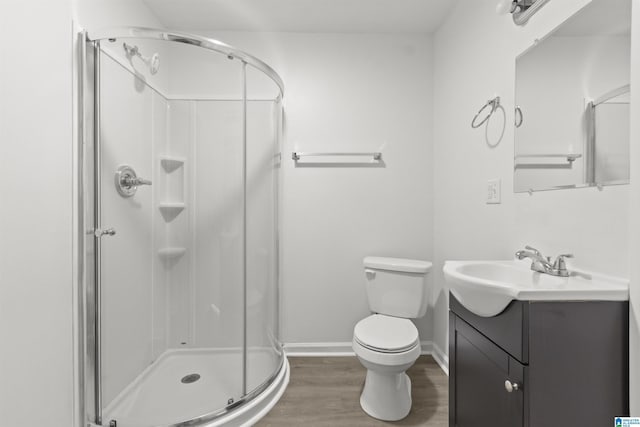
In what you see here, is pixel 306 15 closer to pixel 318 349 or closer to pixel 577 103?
pixel 577 103

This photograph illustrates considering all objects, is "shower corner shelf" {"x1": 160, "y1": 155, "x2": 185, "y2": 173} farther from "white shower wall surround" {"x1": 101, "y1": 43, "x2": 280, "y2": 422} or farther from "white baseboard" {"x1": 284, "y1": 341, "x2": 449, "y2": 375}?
"white baseboard" {"x1": 284, "y1": 341, "x2": 449, "y2": 375}

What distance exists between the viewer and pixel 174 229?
169 cm

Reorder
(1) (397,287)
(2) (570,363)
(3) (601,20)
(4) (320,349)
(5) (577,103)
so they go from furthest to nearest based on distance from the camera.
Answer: (4) (320,349) → (1) (397,287) → (5) (577,103) → (3) (601,20) → (2) (570,363)

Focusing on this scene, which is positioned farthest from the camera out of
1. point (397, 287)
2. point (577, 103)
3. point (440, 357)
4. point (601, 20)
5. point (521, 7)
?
point (440, 357)

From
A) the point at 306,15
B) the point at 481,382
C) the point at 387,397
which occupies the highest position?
the point at 306,15

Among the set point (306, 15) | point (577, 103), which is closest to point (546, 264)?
point (577, 103)

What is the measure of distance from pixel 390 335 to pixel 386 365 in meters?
0.18

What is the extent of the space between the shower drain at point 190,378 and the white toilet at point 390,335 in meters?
0.89

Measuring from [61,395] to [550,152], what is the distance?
2.26 metres

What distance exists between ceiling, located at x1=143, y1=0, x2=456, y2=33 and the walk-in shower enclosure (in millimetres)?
604

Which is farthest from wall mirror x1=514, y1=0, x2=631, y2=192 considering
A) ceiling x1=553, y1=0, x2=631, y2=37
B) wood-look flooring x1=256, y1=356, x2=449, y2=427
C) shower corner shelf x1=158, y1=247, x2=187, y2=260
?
shower corner shelf x1=158, y1=247, x2=187, y2=260

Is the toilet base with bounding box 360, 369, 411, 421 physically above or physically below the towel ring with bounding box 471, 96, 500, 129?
below

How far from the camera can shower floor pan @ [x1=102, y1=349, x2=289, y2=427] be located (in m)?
1.49

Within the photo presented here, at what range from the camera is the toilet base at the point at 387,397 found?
5.41 ft
